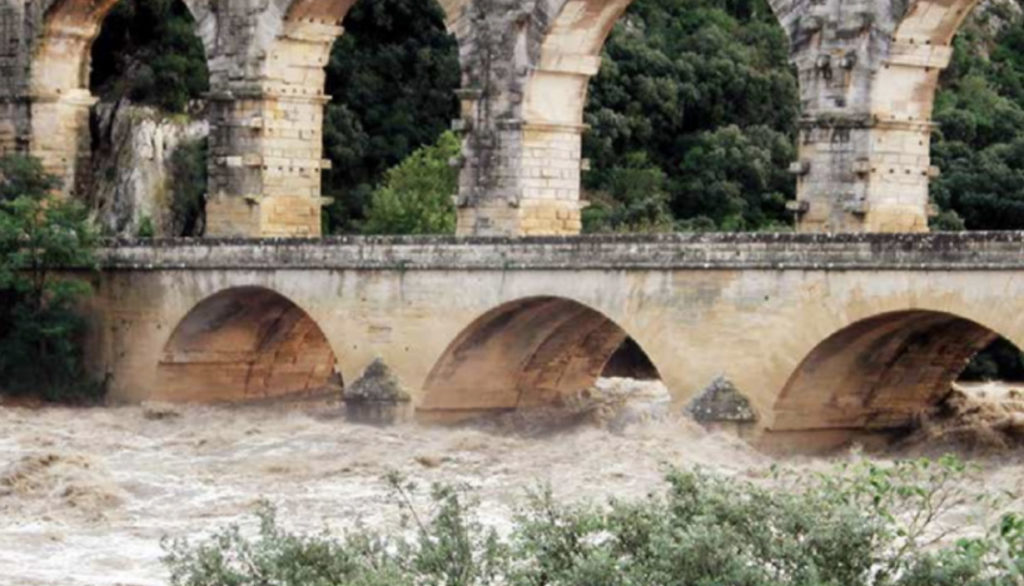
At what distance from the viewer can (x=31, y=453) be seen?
36531mm

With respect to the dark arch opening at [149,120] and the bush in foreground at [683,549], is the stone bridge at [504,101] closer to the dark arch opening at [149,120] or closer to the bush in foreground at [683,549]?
the dark arch opening at [149,120]

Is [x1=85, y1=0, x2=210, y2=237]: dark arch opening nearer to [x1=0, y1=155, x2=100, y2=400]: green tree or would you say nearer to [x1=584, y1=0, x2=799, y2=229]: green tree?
[x1=0, y1=155, x2=100, y2=400]: green tree

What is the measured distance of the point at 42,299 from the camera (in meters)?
43.6

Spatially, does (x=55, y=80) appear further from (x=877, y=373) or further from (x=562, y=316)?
(x=877, y=373)

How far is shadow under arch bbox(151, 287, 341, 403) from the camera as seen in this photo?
42344mm

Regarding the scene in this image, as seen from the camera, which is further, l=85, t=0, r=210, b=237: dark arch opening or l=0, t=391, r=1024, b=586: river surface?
l=85, t=0, r=210, b=237: dark arch opening

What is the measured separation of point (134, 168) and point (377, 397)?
14948 mm

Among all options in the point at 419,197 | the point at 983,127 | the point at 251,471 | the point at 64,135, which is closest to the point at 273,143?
the point at 64,135

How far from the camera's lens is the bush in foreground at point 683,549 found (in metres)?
19.8

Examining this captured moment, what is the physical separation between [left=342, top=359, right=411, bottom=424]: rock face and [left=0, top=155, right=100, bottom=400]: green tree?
617 cm

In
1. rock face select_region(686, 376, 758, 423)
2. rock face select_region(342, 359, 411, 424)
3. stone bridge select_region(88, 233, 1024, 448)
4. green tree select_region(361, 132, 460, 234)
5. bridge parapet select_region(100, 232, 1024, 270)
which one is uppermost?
green tree select_region(361, 132, 460, 234)

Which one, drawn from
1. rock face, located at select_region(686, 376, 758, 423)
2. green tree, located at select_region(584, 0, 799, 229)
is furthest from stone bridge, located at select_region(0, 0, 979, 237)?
green tree, located at select_region(584, 0, 799, 229)

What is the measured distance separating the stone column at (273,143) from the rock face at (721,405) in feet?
37.8

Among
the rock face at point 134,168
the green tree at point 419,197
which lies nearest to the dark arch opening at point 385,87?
the green tree at point 419,197
